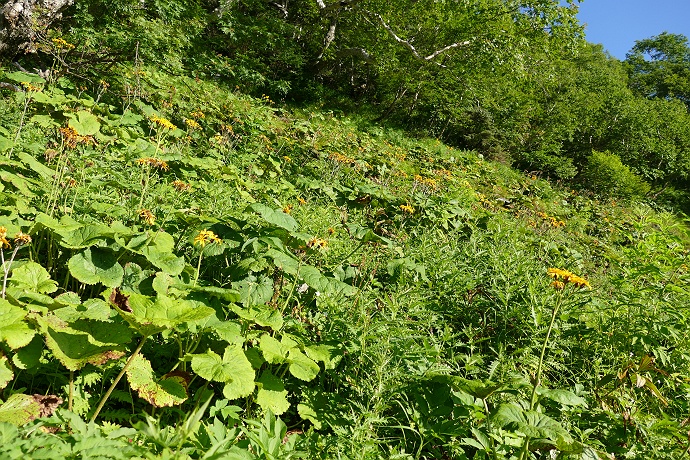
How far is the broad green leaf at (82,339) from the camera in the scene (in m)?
1.54

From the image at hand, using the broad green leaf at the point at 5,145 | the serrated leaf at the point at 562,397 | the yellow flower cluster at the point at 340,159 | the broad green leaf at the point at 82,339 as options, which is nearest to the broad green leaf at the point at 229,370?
the broad green leaf at the point at 82,339

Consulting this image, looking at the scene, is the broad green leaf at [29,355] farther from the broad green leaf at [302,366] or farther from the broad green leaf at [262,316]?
the broad green leaf at [302,366]

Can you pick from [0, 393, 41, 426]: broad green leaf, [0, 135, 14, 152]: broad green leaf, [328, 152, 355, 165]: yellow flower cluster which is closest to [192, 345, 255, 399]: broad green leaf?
[0, 393, 41, 426]: broad green leaf

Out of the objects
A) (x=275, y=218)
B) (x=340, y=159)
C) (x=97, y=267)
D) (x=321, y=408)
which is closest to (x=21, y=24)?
(x=340, y=159)

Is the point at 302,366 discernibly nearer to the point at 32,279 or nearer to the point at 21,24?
the point at 32,279

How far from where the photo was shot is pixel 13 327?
1.46 m

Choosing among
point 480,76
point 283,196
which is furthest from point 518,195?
point 283,196

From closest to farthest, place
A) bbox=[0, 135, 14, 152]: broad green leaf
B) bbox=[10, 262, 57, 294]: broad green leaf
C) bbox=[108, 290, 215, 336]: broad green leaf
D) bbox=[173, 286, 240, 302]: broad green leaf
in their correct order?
bbox=[108, 290, 215, 336]: broad green leaf
bbox=[10, 262, 57, 294]: broad green leaf
bbox=[173, 286, 240, 302]: broad green leaf
bbox=[0, 135, 14, 152]: broad green leaf

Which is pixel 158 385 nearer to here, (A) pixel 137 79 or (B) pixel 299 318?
(B) pixel 299 318

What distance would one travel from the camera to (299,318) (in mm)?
2471

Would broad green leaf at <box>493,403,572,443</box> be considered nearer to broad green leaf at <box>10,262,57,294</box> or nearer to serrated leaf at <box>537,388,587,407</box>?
serrated leaf at <box>537,388,587,407</box>

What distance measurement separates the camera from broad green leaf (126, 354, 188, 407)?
64.1 inches

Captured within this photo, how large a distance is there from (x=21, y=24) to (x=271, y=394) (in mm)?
6440

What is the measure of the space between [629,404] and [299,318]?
6.38 ft
